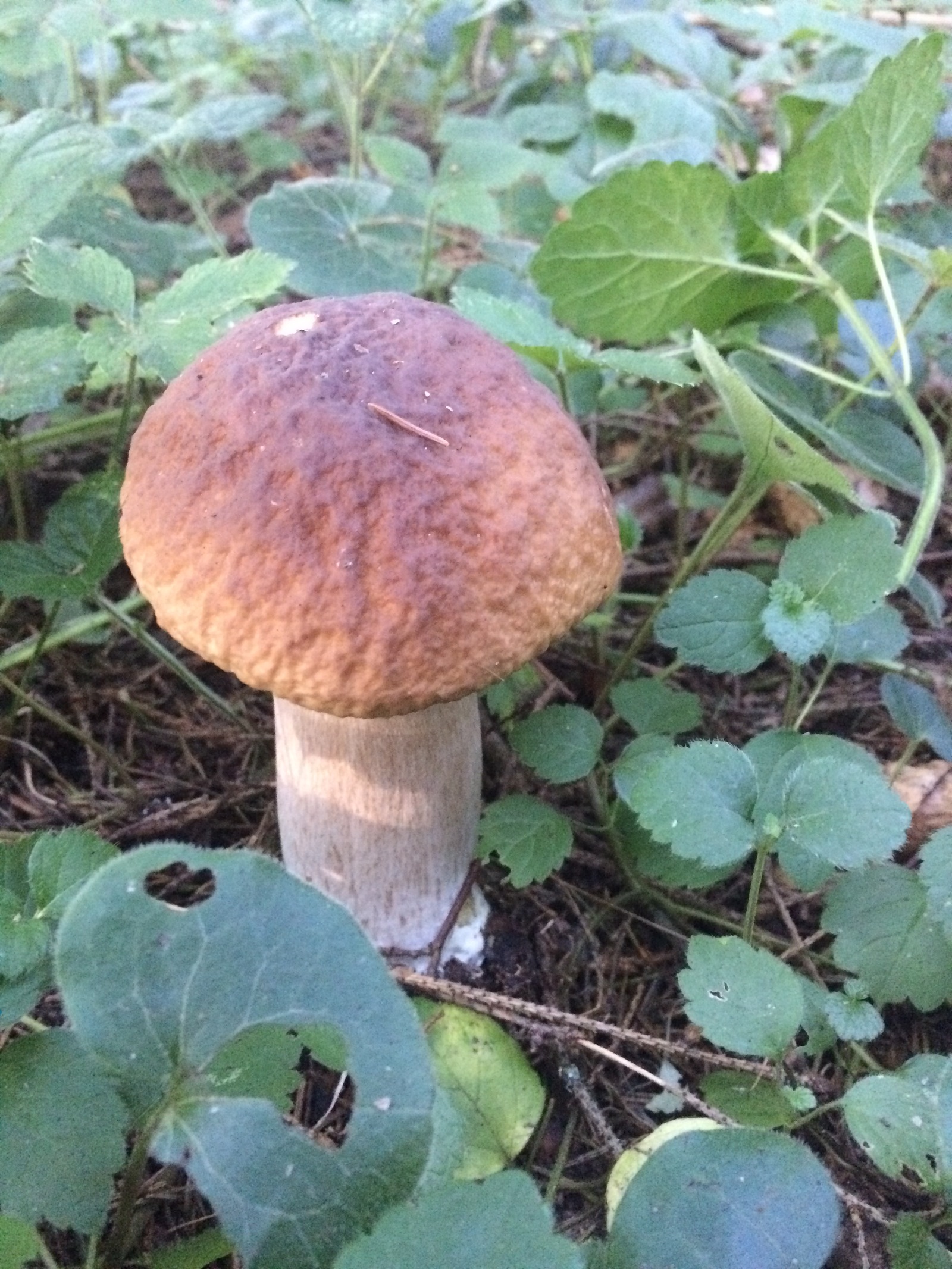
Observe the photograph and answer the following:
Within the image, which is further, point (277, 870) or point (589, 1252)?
point (589, 1252)

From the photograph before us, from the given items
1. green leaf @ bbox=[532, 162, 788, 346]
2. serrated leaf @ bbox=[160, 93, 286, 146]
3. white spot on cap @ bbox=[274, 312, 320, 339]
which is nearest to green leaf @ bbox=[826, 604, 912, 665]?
green leaf @ bbox=[532, 162, 788, 346]

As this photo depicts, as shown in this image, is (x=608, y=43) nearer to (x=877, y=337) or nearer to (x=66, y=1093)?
(x=877, y=337)

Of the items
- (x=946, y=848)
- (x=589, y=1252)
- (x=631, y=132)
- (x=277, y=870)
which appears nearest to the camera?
(x=277, y=870)

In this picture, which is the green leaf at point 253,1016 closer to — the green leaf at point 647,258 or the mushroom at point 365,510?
the mushroom at point 365,510

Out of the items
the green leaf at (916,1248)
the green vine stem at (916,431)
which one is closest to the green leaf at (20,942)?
the green leaf at (916,1248)

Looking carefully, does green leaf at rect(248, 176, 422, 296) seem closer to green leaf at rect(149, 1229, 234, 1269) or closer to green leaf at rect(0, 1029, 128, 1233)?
green leaf at rect(0, 1029, 128, 1233)

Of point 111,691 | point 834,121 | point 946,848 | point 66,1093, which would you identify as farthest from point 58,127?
point 946,848
